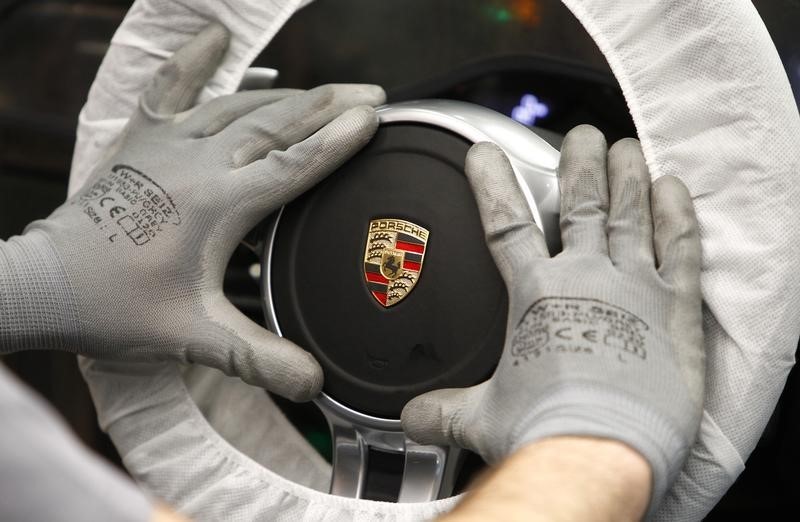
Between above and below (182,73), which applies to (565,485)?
below

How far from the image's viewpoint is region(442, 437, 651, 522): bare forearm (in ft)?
1.45

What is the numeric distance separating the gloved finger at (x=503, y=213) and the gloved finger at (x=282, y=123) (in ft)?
0.50

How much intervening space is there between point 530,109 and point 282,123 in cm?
33

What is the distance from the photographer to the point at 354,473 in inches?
26.8

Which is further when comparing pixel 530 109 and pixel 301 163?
pixel 530 109

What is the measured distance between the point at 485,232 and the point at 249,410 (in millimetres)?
349

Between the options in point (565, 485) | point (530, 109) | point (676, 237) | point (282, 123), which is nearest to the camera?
point (565, 485)

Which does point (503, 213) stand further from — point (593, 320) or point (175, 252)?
point (175, 252)

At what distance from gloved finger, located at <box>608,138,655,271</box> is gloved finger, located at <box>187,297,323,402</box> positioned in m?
0.26

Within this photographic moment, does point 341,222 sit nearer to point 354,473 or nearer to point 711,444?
point 354,473

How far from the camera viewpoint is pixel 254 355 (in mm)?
635

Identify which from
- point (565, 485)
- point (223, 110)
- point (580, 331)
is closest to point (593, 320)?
point (580, 331)

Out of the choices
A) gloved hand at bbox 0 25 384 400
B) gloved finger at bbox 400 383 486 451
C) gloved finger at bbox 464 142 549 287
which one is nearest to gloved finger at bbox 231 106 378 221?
gloved hand at bbox 0 25 384 400

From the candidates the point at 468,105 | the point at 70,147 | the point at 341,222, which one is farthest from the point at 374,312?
the point at 70,147
